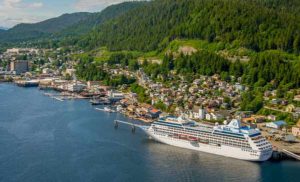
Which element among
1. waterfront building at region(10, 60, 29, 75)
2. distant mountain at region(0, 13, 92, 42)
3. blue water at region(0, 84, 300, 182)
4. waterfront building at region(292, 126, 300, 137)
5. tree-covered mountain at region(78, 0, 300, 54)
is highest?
distant mountain at region(0, 13, 92, 42)

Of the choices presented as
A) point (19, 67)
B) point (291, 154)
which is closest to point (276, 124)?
point (291, 154)

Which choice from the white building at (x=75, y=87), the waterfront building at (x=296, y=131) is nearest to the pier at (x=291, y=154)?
the waterfront building at (x=296, y=131)

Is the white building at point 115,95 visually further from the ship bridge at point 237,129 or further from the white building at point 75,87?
the ship bridge at point 237,129

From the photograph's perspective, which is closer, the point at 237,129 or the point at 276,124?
the point at 237,129

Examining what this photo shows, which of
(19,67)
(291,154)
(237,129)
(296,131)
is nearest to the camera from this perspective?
(291,154)

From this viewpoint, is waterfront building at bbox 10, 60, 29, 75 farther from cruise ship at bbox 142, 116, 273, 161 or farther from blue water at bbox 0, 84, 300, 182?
cruise ship at bbox 142, 116, 273, 161

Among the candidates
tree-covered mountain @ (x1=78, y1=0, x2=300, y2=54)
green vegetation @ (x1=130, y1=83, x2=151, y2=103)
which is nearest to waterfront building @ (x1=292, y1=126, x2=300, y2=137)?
green vegetation @ (x1=130, y1=83, x2=151, y2=103)

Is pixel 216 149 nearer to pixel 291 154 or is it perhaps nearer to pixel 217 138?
pixel 217 138
